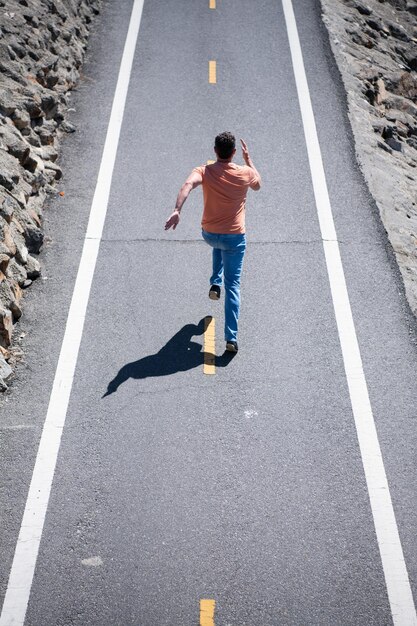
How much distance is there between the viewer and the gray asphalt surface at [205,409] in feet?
21.6

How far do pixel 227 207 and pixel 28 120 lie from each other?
461 cm

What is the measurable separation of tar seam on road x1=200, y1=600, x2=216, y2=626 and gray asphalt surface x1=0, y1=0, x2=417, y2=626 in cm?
5

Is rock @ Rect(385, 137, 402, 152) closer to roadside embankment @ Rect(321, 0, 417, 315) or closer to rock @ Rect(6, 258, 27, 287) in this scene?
roadside embankment @ Rect(321, 0, 417, 315)

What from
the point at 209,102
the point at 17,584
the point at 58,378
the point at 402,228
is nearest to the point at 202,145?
the point at 209,102

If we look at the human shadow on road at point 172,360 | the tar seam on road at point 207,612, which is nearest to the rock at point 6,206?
the human shadow on road at point 172,360

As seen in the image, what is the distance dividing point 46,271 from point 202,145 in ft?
13.6

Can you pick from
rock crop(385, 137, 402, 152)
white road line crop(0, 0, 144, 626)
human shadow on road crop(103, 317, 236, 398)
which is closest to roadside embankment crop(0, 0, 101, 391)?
white road line crop(0, 0, 144, 626)

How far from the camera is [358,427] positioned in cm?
802

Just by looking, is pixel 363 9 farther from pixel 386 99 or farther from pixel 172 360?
pixel 172 360

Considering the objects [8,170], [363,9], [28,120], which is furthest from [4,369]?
[363,9]

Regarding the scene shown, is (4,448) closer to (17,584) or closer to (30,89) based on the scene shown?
(17,584)

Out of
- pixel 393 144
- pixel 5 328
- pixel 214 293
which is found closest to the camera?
pixel 5 328

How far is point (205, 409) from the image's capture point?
323 inches

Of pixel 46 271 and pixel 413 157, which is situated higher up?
pixel 413 157
